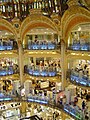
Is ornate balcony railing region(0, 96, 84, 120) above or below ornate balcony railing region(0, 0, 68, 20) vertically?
below

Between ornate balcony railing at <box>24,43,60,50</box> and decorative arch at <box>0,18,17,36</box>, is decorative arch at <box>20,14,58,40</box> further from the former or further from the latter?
ornate balcony railing at <box>24,43,60,50</box>

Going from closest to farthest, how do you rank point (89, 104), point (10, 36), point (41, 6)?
1. point (89, 104)
2. point (41, 6)
3. point (10, 36)

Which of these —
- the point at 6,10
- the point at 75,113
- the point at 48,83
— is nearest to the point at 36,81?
the point at 48,83

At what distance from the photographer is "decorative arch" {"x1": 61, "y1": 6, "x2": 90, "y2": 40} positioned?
64.8ft

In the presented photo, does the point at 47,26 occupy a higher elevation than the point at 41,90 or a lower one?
higher

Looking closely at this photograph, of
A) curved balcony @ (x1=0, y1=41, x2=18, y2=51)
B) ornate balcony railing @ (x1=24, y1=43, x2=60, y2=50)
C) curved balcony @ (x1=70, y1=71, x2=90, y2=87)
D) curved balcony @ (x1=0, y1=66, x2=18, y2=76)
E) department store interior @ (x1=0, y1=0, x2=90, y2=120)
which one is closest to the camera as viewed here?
curved balcony @ (x1=70, y1=71, x2=90, y2=87)

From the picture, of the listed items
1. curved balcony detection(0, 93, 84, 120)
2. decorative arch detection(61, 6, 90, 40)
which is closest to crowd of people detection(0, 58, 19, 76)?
curved balcony detection(0, 93, 84, 120)

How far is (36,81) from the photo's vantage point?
92.3 feet

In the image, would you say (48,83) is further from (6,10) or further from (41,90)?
(6,10)

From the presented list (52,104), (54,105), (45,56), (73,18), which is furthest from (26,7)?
(54,105)

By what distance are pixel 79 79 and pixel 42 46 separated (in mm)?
6233

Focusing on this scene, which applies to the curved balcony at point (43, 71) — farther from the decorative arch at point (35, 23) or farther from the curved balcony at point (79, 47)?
the decorative arch at point (35, 23)

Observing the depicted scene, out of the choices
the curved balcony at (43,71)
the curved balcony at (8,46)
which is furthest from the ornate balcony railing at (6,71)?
the curved balcony at (8,46)

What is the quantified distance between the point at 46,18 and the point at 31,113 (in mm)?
9932
